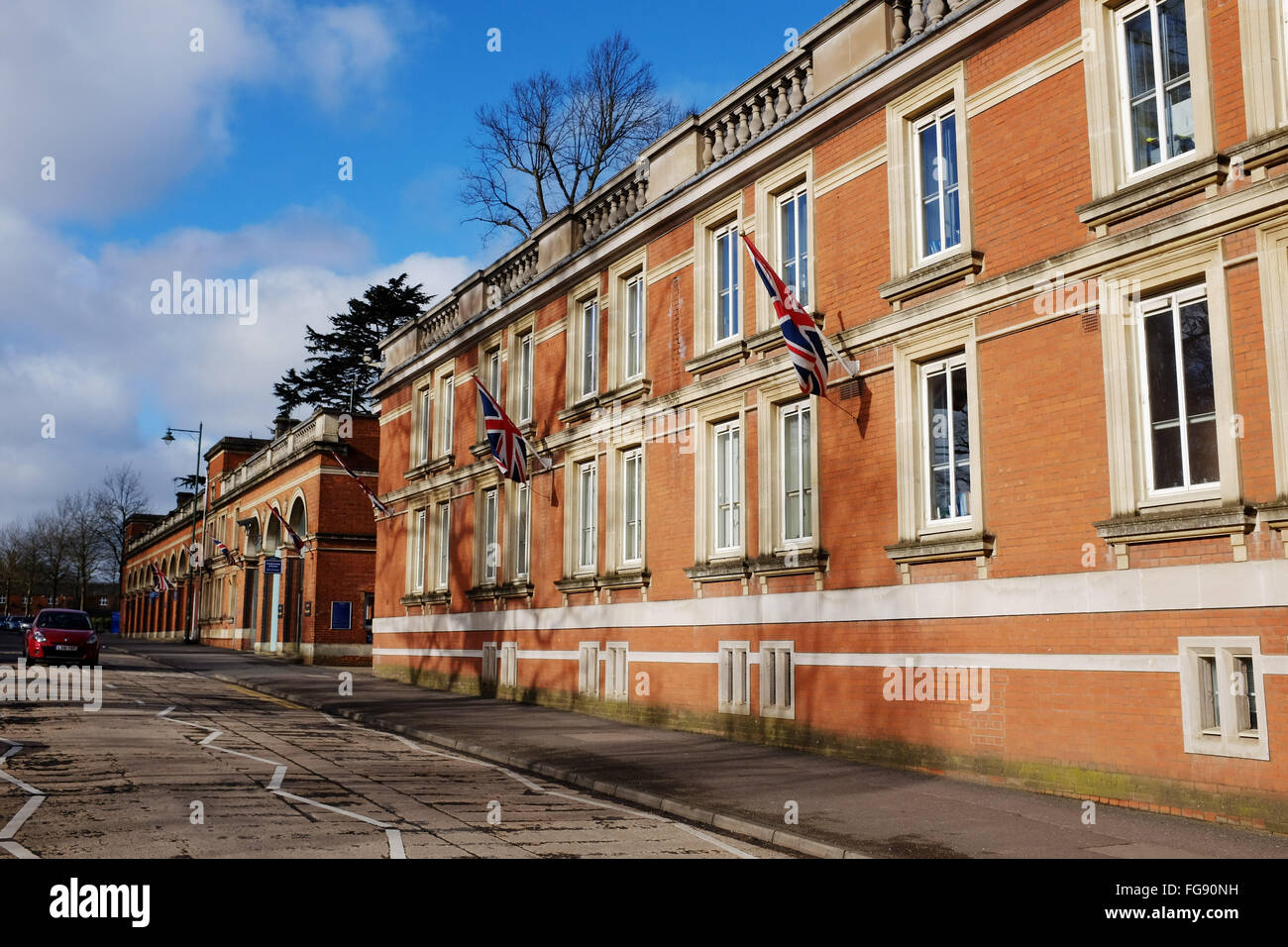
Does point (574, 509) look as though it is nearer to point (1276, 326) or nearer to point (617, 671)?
point (617, 671)

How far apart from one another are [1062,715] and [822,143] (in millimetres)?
9155

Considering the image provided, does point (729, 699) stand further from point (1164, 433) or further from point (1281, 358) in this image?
point (1281, 358)

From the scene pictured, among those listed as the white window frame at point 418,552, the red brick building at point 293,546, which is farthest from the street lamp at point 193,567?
the white window frame at point 418,552

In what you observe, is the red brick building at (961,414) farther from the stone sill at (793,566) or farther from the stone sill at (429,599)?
the stone sill at (429,599)

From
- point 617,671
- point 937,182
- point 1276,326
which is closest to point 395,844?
point 1276,326

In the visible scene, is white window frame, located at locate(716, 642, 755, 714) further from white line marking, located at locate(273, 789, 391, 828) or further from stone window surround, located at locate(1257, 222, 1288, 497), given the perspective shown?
stone window surround, located at locate(1257, 222, 1288, 497)

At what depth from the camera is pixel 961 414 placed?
46.0 feet

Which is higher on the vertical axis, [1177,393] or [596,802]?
[1177,393]

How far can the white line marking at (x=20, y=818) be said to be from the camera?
862 cm

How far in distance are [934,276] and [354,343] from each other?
58717 mm

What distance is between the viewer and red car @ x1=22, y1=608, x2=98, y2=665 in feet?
96.7

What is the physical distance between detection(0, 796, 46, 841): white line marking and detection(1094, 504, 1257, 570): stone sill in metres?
10.6

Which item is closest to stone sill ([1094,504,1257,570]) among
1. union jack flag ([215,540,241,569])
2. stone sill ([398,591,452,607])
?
stone sill ([398,591,452,607])
